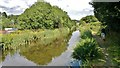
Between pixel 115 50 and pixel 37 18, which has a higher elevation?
pixel 115 50

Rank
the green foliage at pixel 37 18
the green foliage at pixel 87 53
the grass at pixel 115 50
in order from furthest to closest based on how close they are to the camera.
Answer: the green foliage at pixel 37 18 < the green foliage at pixel 87 53 < the grass at pixel 115 50

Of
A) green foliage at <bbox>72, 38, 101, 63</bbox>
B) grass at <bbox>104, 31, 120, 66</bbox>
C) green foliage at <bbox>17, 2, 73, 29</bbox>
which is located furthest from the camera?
green foliage at <bbox>17, 2, 73, 29</bbox>

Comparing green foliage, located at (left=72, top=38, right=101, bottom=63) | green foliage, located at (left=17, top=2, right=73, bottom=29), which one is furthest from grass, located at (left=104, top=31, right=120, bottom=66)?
green foliage, located at (left=17, top=2, right=73, bottom=29)

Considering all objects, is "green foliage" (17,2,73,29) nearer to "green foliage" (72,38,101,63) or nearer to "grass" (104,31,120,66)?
"grass" (104,31,120,66)

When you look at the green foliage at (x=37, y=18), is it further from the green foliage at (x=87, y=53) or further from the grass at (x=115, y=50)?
the green foliage at (x=87, y=53)

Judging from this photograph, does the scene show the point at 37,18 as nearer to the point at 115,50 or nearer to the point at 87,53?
the point at 87,53

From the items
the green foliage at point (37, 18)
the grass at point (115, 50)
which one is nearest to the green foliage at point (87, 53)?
the grass at point (115, 50)

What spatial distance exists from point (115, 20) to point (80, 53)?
2.82 meters

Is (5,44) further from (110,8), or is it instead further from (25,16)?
(25,16)

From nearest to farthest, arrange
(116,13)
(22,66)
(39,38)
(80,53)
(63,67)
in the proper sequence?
(116,13) → (80,53) → (63,67) → (22,66) → (39,38)

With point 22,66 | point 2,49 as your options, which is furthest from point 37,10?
point 22,66

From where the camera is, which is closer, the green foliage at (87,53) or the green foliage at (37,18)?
the green foliage at (87,53)

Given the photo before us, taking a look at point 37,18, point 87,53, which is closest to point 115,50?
point 87,53

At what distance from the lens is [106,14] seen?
13664 millimetres
